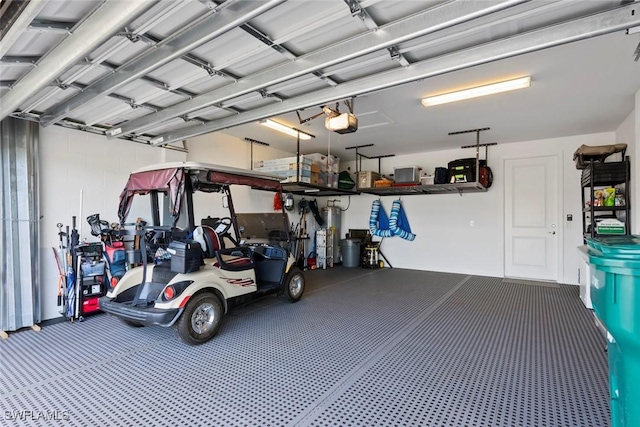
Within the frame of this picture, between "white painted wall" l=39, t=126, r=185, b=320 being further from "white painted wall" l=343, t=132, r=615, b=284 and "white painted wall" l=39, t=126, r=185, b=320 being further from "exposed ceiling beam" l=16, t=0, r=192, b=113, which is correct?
"white painted wall" l=343, t=132, r=615, b=284

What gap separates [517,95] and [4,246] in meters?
6.77

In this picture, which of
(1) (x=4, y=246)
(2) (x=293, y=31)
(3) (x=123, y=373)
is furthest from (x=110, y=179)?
(2) (x=293, y=31)

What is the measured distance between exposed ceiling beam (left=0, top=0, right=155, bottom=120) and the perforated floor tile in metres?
2.48

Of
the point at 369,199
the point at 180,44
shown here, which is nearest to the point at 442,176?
the point at 369,199

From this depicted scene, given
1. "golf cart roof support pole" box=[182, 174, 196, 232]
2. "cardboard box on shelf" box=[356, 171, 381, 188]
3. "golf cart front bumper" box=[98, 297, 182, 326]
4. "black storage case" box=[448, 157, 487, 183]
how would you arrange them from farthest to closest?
"cardboard box on shelf" box=[356, 171, 381, 188] < "black storage case" box=[448, 157, 487, 183] < "golf cart roof support pole" box=[182, 174, 196, 232] < "golf cart front bumper" box=[98, 297, 182, 326]

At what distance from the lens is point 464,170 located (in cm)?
654

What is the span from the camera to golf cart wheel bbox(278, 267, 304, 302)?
468cm

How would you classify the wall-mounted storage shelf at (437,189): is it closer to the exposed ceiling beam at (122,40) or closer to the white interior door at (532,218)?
the white interior door at (532,218)

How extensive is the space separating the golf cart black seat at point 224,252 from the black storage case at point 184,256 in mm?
396

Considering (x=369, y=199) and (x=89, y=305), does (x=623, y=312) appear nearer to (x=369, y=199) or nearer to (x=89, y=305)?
(x=89, y=305)

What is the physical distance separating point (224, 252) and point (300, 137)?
3.31 meters

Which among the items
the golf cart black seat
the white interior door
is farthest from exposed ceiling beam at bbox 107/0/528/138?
the white interior door

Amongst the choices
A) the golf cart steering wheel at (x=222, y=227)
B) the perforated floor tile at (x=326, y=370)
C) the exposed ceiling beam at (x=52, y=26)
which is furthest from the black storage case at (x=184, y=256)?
the exposed ceiling beam at (x=52, y=26)

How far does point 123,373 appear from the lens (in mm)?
2691
